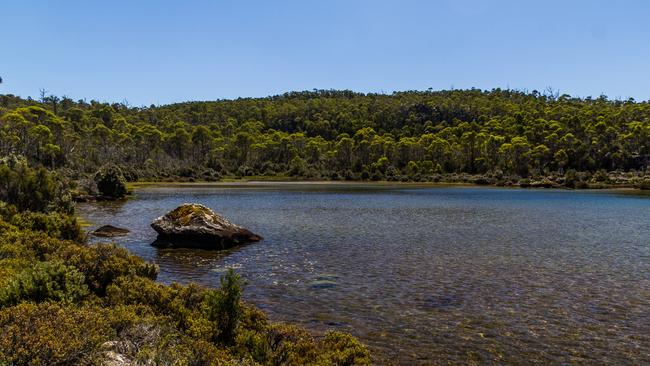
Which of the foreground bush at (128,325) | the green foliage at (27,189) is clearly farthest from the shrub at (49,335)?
the green foliage at (27,189)

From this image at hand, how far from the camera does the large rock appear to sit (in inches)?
1264

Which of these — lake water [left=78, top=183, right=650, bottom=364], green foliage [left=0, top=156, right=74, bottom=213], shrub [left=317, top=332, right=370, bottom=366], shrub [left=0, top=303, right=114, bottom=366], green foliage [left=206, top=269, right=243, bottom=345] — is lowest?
lake water [left=78, top=183, right=650, bottom=364]

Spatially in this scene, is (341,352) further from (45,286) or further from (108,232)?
(108,232)

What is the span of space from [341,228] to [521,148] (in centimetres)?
14227

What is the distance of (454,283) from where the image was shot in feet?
72.7

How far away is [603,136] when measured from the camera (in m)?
171

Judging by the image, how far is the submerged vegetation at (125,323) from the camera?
8.95 meters

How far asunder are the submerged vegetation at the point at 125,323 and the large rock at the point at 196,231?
12.9m

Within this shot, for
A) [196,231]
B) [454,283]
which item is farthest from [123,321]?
[196,231]

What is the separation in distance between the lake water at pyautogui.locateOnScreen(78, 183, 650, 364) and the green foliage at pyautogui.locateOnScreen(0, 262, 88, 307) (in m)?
6.67

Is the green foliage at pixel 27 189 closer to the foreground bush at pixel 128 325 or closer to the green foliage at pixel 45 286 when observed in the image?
the foreground bush at pixel 128 325

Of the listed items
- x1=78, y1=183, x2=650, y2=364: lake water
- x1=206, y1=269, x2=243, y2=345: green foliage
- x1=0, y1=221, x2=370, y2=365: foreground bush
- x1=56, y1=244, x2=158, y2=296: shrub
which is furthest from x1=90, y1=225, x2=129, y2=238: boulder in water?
x1=206, y1=269, x2=243, y2=345: green foliage

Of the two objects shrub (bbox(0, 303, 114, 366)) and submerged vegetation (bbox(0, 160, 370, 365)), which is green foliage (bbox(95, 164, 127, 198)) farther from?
shrub (bbox(0, 303, 114, 366))

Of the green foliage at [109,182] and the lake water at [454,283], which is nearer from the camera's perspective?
the lake water at [454,283]
